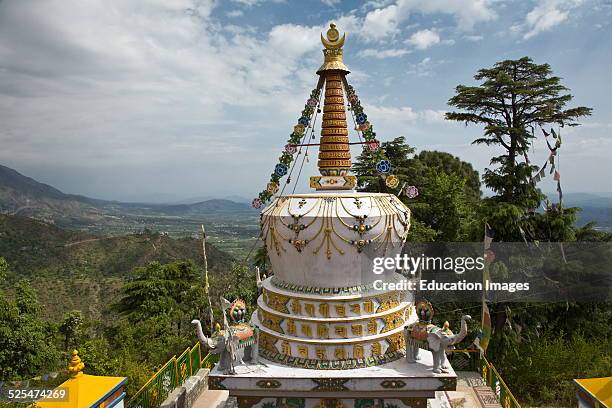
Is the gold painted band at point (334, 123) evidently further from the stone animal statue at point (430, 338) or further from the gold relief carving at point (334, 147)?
the stone animal statue at point (430, 338)

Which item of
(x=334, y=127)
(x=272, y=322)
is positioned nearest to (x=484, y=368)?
(x=272, y=322)

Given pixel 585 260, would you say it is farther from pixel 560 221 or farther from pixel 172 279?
pixel 172 279

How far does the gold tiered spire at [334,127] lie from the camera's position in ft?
37.6

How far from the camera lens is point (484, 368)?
1352 cm

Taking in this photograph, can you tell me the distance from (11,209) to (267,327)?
637ft

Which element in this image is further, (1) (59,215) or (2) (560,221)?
(1) (59,215)

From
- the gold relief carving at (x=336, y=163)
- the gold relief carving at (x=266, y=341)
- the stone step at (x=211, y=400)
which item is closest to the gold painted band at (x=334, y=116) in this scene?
the gold relief carving at (x=336, y=163)

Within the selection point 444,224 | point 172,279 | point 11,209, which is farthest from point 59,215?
point 444,224

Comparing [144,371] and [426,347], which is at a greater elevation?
[426,347]

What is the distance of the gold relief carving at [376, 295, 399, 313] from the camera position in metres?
10.4

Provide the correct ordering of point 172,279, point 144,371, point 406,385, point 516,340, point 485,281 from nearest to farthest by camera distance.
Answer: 1. point 406,385
2. point 485,281
3. point 144,371
4. point 516,340
5. point 172,279

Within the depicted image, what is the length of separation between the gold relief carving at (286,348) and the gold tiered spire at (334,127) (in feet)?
14.8

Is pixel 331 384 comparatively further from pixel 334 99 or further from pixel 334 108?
pixel 334 99

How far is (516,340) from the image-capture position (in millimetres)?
14656
